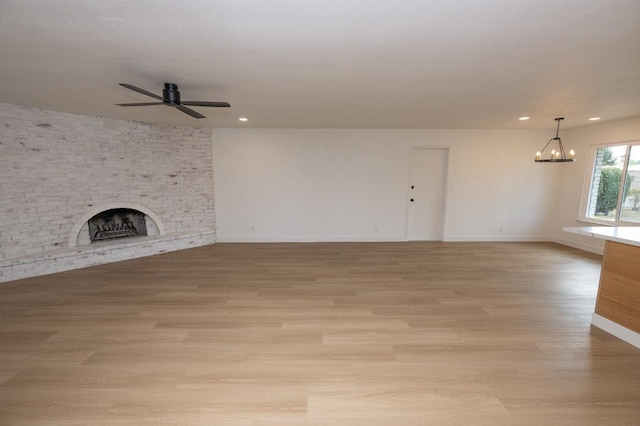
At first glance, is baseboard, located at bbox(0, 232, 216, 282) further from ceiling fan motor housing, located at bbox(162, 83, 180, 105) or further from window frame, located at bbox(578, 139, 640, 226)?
window frame, located at bbox(578, 139, 640, 226)

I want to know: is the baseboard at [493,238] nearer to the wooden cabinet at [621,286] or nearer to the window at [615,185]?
the window at [615,185]

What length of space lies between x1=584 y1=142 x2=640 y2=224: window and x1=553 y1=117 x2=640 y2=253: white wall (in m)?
0.14

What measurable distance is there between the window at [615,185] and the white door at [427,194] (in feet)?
8.91

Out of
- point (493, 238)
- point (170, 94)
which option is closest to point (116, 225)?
point (170, 94)

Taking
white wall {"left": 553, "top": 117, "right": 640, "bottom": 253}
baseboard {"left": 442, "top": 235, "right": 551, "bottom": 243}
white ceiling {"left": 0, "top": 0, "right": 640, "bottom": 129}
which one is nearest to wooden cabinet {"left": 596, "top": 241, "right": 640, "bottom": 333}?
white ceiling {"left": 0, "top": 0, "right": 640, "bottom": 129}

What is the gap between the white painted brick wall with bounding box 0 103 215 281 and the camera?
367 centimetres

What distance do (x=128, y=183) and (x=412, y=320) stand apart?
5.22 meters

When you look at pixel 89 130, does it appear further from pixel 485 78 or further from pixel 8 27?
pixel 485 78

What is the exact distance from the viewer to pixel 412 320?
2.57m

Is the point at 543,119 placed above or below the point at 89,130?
above

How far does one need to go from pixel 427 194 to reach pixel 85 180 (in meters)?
6.55

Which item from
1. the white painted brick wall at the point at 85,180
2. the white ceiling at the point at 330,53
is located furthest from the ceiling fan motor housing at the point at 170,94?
the white painted brick wall at the point at 85,180

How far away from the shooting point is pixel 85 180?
4.30 meters

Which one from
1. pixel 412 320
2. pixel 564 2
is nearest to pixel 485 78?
pixel 564 2
